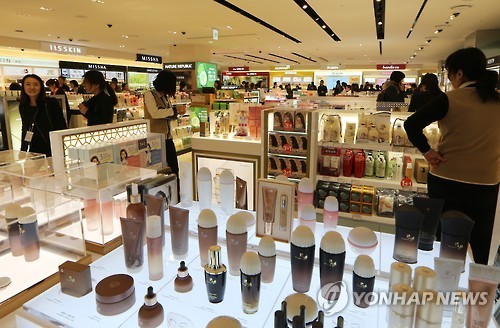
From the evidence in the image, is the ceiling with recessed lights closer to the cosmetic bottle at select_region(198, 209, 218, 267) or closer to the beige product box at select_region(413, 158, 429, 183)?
the beige product box at select_region(413, 158, 429, 183)

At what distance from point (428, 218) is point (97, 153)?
1.88 m

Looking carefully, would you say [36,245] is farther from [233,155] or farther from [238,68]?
[238,68]

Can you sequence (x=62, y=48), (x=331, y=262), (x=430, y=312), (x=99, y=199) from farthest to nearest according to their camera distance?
1. (x=62, y=48)
2. (x=99, y=199)
3. (x=331, y=262)
4. (x=430, y=312)

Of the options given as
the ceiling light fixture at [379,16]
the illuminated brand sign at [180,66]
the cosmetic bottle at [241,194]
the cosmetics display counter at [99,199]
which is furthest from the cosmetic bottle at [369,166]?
the illuminated brand sign at [180,66]

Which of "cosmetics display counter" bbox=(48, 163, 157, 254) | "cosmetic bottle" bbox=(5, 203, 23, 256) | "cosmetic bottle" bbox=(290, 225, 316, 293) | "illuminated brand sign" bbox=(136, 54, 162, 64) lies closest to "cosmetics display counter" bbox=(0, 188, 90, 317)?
"cosmetic bottle" bbox=(5, 203, 23, 256)

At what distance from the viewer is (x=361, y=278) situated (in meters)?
1.15

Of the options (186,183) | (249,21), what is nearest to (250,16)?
(249,21)

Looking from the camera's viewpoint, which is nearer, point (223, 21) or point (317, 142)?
point (317, 142)

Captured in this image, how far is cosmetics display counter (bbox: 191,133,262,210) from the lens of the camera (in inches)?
166

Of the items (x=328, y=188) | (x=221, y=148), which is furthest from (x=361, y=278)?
(x=221, y=148)

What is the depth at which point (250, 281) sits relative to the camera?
3.71 feet

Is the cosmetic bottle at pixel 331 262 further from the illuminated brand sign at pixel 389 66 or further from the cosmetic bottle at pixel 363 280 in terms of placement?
the illuminated brand sign at pixel 389 66

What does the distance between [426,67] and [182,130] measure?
2429 cm

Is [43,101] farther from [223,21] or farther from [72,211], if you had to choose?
[223,21]
